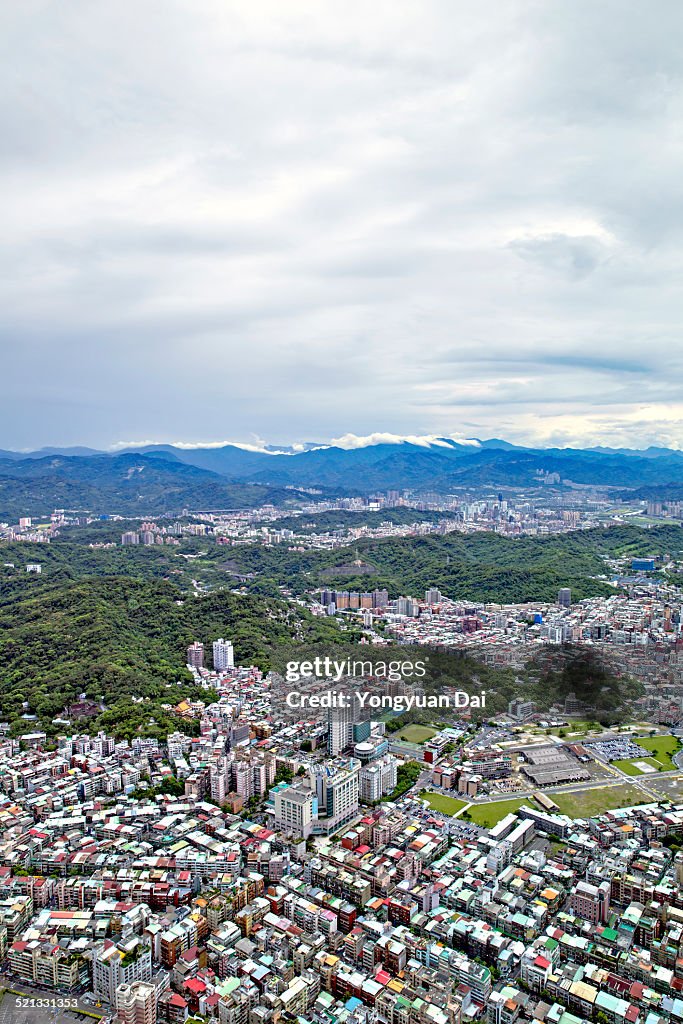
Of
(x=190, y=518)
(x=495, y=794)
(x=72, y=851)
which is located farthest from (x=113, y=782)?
(x=190, y=518)

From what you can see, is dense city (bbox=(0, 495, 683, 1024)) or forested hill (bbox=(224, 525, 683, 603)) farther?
forested hill (bbox=(224, 525, 683, 603))

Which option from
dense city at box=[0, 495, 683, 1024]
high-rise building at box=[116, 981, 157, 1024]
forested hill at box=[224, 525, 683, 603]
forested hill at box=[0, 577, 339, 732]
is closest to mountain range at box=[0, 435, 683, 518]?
forested hill at box=[224, 525, 683, 603]

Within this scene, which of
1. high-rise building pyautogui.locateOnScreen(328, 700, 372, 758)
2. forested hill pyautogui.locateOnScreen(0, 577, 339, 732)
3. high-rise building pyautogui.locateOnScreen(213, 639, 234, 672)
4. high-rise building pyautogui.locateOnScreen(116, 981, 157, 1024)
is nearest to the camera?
high-rise building pyautogui.locateOnScreen(116, 981, 157, 1024)

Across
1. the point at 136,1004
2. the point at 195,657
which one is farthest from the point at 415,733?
the point at 136,1004

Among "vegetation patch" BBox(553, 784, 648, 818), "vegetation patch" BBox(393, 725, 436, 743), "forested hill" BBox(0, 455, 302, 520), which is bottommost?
"vegetation patch" BBox(553, 784, 648, 818)

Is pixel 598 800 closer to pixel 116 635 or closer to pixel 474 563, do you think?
pixel 116 635

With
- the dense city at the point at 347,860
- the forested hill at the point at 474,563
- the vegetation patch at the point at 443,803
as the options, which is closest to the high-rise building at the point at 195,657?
the dense city at the point at 347,860

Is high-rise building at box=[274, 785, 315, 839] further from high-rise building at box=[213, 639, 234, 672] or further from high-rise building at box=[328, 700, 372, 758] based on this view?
high-rise building at box=[213, 639, 234, 672]

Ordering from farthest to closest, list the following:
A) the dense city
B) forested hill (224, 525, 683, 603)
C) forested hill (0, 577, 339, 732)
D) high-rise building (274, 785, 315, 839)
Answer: forested hill (224, 525, 683, 603)
forested hill (0, 577, 339, 732)
high-rise building (274, 785, 315, 839)
the dense city
